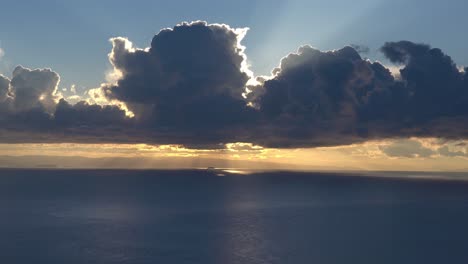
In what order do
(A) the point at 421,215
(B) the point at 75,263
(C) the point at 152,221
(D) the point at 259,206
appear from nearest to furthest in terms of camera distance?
(B) the point at 75,263 < (C) the point at 152,221 < (A) the point at 421,215 < (D) the point at 259,206

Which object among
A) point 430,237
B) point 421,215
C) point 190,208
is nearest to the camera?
point 430,237

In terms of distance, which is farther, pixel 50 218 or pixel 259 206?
pixel 259 206

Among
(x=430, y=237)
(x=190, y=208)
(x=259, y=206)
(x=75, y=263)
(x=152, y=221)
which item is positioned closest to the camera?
(x=75, y=263)

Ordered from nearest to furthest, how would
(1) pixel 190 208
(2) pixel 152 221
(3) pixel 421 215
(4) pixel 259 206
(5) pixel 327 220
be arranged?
(2) pixel 152 221
(5) pixel 327 220
(3) pixel 421 215
(1) pixel 190 208
(4) pixel 259 206

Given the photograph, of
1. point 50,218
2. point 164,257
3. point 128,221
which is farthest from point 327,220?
point 50,218

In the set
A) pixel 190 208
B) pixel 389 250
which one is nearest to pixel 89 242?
pixel 389 250

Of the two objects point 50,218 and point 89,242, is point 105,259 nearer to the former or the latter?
point 89,242

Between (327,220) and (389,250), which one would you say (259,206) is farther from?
(389,250)

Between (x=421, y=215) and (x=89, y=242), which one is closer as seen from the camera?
(x=89, y=242)
